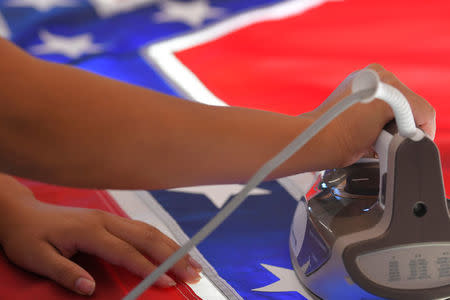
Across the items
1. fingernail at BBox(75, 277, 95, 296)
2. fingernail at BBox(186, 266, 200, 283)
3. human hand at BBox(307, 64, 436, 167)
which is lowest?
fingernail at BBox(75, 277, 95, 296)

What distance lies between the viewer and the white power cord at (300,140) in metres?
0.47

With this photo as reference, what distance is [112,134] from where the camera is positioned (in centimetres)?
48

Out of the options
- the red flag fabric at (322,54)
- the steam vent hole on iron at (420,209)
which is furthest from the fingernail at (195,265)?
the red flag fabric at (322,54)

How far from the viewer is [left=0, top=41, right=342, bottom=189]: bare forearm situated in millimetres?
458

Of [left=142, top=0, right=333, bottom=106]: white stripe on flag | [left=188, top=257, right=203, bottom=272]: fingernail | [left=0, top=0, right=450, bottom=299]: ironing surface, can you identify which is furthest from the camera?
[left=142, top=0, right=333, bottom=106]: white stripe on flag

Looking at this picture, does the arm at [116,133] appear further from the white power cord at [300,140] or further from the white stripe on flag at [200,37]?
the white stripe on flag at [200,37]

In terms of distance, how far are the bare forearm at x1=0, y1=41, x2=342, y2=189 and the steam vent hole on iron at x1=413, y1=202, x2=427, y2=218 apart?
0.46 feet

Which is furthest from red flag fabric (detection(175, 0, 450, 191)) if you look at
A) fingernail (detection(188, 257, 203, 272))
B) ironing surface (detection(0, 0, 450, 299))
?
fingernail (detection(188, 257, 203, 272))

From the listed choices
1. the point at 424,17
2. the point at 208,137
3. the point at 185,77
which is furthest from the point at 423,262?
the point at 424,17

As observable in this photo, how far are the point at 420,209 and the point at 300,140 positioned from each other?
169 millimetres

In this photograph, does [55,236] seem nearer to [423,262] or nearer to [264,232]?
[264,232]

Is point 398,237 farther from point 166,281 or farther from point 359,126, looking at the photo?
point 166,281

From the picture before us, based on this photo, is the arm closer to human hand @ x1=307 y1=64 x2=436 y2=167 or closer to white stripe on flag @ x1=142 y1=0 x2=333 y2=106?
human hand @ x1=307 y1=64 x2=436 y2=167

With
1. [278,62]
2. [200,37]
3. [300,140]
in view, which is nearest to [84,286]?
[300,140]
